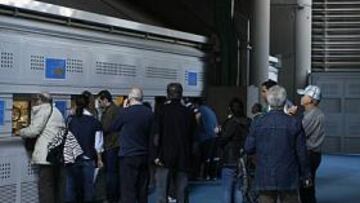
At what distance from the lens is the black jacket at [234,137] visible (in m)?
8.41

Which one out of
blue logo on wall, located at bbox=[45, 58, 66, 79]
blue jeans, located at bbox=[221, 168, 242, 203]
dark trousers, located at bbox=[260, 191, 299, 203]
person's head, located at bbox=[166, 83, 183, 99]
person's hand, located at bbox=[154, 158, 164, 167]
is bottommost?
blue jeans, located at bbox=[221, 168, 242, 203]

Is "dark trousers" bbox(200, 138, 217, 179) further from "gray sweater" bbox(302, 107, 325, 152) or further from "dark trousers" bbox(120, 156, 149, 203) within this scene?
"gray sweater" bbox(302, 107, 325, 152)

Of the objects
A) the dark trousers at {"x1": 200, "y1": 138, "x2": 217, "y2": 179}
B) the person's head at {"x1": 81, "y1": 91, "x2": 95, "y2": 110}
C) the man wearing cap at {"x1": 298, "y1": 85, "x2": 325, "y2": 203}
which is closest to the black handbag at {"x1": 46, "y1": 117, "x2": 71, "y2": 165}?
the person's head at {"x1": 81, "y1": 91, "x2": 95, "y2": 110}

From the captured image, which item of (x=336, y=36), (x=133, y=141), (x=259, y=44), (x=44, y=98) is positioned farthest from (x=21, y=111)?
(x=336, y=36)

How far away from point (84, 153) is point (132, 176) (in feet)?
2.64

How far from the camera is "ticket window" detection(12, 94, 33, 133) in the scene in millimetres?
8539

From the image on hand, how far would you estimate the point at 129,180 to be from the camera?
811 cm

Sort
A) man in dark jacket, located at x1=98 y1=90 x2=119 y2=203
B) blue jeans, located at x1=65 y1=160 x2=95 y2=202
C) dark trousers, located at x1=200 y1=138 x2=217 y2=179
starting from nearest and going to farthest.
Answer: blue jeans, located at x1=65 y1=160 x2=95 y2=202, man in dark jacket, located at x1=98 y1=90 x2=119 y2=203, dark trousers, located at x1=200 y1=138 x2=217 y2=179

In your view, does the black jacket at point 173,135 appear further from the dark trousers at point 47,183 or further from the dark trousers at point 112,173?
the dark trousers at point 112,173

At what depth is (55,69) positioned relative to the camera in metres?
9.15

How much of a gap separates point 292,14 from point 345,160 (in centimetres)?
493

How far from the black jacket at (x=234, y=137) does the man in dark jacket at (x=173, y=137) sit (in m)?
0.76

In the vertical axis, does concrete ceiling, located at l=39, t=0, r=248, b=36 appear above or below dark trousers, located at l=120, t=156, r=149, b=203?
above

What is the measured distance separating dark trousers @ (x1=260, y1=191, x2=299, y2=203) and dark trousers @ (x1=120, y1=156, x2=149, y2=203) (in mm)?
2384
